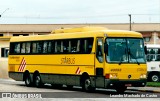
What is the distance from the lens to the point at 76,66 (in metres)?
27.0

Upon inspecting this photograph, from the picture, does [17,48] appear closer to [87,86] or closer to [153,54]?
[87,86]

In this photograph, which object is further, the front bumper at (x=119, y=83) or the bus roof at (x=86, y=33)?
the bus roof at (x=86, y=33)

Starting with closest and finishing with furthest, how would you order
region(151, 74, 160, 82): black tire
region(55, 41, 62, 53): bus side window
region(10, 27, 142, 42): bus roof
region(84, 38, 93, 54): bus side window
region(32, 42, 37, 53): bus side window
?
region(10, 27, 142, 42): bus roof, region(84, 38, 93, 54): bus side window, region(55, 41, 62, 53): bus side window, region(32, 42, 37, 53): bus side window, region(151, 74, 160, 82): black tire

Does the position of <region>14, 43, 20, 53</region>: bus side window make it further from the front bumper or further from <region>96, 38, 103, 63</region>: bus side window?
the front bumper

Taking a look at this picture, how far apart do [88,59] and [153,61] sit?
55.9 feet

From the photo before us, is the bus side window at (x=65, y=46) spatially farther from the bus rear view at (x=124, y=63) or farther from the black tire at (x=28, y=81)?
the black tire at (x=28, y=81)

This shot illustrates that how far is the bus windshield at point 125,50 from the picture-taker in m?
24.4

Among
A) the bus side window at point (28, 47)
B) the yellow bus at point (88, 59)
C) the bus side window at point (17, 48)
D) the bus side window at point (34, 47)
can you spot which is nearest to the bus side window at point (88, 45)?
the yellow bus at point (88, 59)

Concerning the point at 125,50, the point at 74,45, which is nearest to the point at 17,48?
the point at 74,45

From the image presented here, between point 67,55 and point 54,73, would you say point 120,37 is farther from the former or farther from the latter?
point 54,73

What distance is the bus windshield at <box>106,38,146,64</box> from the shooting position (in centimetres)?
2438

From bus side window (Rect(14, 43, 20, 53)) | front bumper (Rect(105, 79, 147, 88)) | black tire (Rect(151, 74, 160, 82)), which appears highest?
bus side window (Rect(14, 43, 20, 53))

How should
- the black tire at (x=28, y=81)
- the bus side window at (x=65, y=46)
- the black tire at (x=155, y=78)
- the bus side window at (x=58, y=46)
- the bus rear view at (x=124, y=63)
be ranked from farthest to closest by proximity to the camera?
1. the black tire at (x=155, y=78)
2. the black tire at (x=28, y=81)
3. the bus side window at (x=58, y=46)
4. the bus side window at (x=65, y=46)
5. the bus rear view at (x=124, y=63)

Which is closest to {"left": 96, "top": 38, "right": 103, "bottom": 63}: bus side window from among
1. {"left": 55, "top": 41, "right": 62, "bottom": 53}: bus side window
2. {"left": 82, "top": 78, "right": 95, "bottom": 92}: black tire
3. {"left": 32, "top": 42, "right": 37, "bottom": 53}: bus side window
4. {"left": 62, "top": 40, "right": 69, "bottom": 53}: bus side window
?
{"left": 82, "top": 78, "right": 95, "bottom": 92}: black tire
